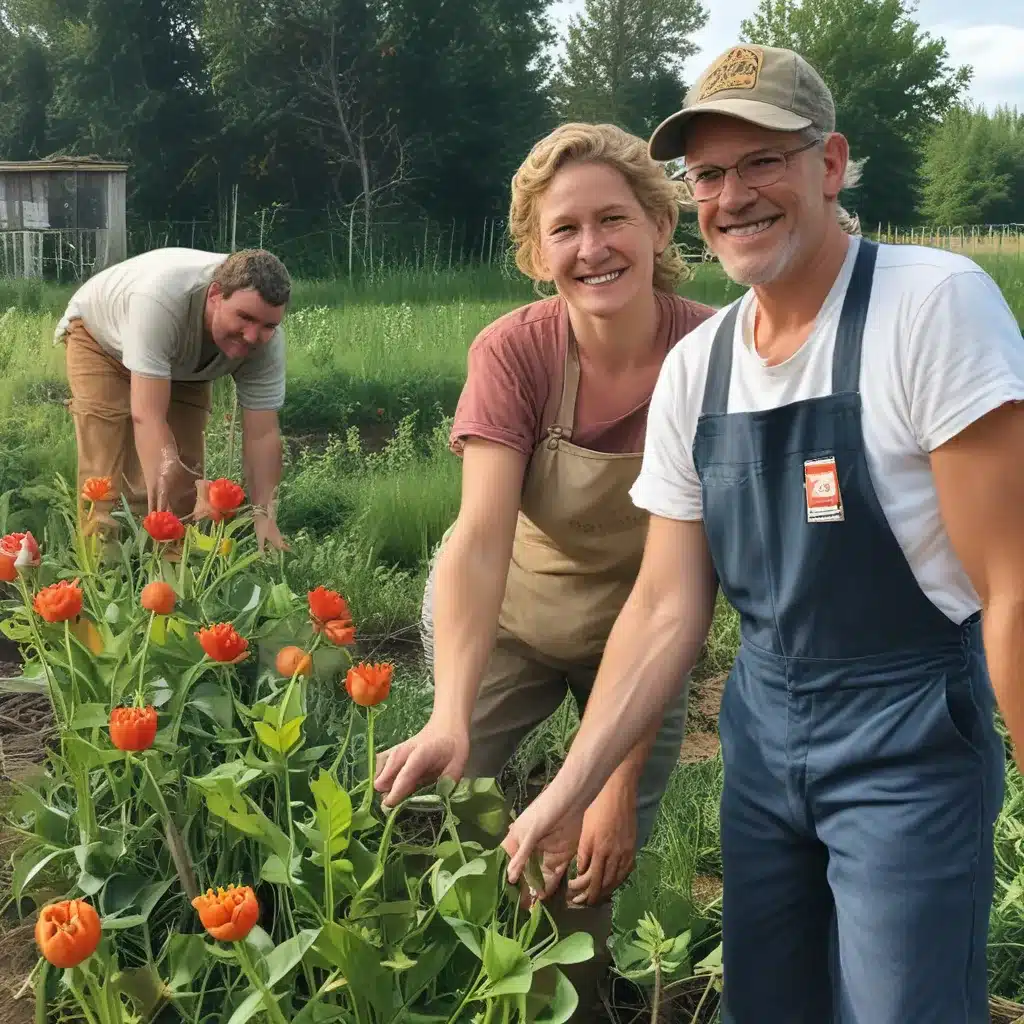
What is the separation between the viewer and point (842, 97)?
32125 mm

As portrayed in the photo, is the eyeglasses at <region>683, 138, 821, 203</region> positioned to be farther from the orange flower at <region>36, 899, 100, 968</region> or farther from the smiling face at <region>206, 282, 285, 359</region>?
the smiling face at <region>206, 282, 285, 359</region>

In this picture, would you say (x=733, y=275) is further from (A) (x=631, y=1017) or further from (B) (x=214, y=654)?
(A) (x=631, y=1017)

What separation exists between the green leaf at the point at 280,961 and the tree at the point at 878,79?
28.8 metres

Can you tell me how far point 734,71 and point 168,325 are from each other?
2476mm

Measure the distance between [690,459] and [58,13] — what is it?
2561 cm

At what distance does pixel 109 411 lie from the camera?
388cm

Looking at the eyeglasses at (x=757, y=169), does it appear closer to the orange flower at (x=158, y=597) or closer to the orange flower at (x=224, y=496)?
the orange flower at (x=158, y=597)

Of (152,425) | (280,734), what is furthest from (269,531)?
(280,734)

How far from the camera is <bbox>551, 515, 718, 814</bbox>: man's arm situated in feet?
5.00

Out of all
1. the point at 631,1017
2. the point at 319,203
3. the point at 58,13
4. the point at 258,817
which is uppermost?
the point at 58,13

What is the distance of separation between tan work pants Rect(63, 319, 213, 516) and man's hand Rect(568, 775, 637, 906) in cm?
242

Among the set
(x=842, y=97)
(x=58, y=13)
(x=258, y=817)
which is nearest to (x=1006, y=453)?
(x=258, y=817)

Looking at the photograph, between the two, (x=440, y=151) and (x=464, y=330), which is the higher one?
(x=440, y=151)

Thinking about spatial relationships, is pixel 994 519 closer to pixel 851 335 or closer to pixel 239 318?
pixel 851 335
